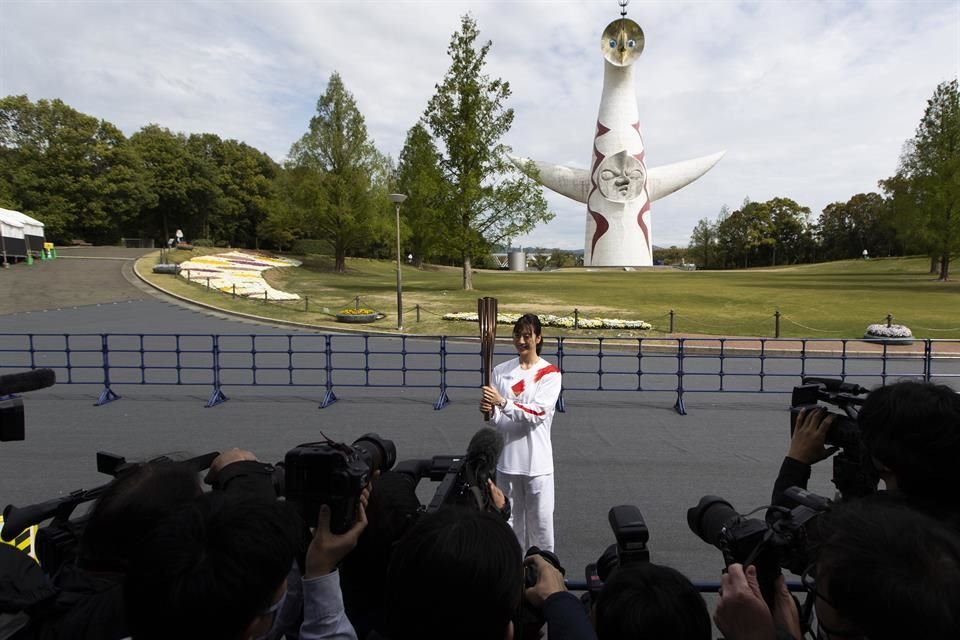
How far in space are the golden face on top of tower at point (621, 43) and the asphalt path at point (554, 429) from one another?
126 ft

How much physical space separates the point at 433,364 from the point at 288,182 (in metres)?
31.0

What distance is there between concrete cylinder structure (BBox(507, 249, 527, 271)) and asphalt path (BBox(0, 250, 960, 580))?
53.2 meters

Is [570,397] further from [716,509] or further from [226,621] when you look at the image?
[226,621]

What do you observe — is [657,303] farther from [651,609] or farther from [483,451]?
[651,609]

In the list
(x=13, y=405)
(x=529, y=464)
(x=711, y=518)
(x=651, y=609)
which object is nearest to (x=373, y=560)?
(x=651, y=609)

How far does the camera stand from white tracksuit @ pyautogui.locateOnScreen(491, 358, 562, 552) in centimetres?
364

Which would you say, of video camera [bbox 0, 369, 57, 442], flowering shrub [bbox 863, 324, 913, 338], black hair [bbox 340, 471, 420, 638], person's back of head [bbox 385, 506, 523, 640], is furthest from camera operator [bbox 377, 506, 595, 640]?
flowering shrub [bbox 863, 324, 913, 338]

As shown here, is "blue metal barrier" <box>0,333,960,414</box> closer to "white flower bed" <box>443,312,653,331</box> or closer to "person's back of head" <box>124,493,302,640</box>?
"white flower bed" <box>443,312,653,331</box>

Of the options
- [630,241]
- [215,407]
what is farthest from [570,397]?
[630,241]

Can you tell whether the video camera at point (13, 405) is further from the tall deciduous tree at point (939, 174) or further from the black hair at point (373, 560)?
the tall deciduous tree at point (939, 174)

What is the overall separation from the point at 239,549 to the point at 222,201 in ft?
189

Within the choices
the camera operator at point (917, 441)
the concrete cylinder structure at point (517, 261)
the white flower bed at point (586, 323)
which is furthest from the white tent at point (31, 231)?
the concrete cylinder structure at point (517, 261)

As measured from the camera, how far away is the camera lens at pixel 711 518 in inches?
67.6

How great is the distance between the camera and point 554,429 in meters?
7.31
